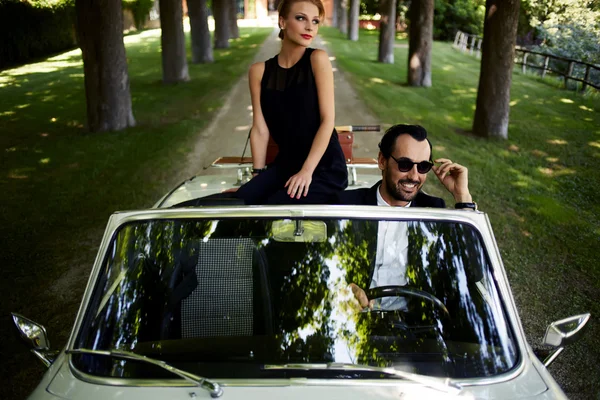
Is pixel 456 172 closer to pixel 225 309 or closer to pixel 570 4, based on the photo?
pixel 225 309

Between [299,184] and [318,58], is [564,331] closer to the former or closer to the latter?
[299,184]

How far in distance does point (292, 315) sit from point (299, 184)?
3.34 feet

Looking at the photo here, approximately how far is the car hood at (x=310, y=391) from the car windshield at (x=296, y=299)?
0.07 metres

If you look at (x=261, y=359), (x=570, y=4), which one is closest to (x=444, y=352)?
(x=261, y=359)

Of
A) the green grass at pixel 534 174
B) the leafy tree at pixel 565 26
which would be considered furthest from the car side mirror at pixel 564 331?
the leafy tree at pixel 565 26

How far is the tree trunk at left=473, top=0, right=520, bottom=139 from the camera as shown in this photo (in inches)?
418

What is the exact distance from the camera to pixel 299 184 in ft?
10.5

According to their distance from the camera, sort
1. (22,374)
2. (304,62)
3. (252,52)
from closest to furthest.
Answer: (304,62) → (22,374) → (252,52)

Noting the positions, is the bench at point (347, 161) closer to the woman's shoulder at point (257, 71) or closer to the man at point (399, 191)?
the woman's shoulder at point (257, 71)

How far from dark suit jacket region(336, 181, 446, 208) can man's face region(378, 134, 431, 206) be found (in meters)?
0.12

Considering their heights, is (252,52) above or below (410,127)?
below

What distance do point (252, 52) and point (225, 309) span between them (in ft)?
85.1

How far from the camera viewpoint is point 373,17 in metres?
52.5

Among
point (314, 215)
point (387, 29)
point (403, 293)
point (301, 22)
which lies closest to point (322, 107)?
point (301, 22)
